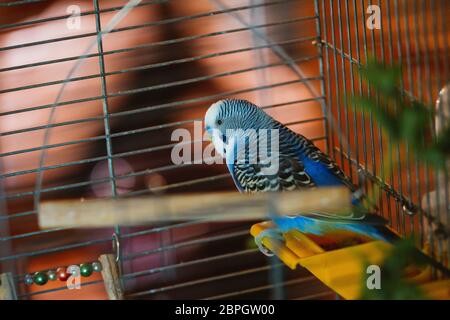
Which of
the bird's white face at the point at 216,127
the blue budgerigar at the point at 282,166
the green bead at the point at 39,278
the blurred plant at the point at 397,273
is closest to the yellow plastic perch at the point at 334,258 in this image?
the blue budgerigar at the point at 282,166

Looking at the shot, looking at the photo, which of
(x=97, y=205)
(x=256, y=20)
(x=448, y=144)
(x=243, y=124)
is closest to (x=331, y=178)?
(x=243, y=124)

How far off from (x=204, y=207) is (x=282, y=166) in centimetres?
20

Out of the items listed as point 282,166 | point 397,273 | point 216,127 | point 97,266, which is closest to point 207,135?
Answer: point 216,127

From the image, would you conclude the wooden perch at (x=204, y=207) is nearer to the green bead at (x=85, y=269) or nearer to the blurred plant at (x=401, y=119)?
the green bead at (x=85, y=269)

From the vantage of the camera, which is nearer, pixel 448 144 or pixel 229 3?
pixel 448 144

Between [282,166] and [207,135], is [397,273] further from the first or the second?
[207,135]

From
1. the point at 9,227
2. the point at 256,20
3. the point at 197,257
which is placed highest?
the point at 256,20

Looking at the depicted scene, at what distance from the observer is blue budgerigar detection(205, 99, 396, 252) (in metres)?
1.40

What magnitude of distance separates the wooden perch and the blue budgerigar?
0.10ft

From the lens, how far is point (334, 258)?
135 cm

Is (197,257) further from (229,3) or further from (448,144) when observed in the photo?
(448,144)

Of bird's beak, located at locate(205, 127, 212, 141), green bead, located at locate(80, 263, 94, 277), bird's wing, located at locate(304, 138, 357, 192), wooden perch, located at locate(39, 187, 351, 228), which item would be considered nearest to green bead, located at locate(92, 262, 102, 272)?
green bead, located at locate(80, 263, 94, 277)

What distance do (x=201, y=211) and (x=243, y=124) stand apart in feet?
1.00

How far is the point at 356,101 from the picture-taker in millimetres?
729
